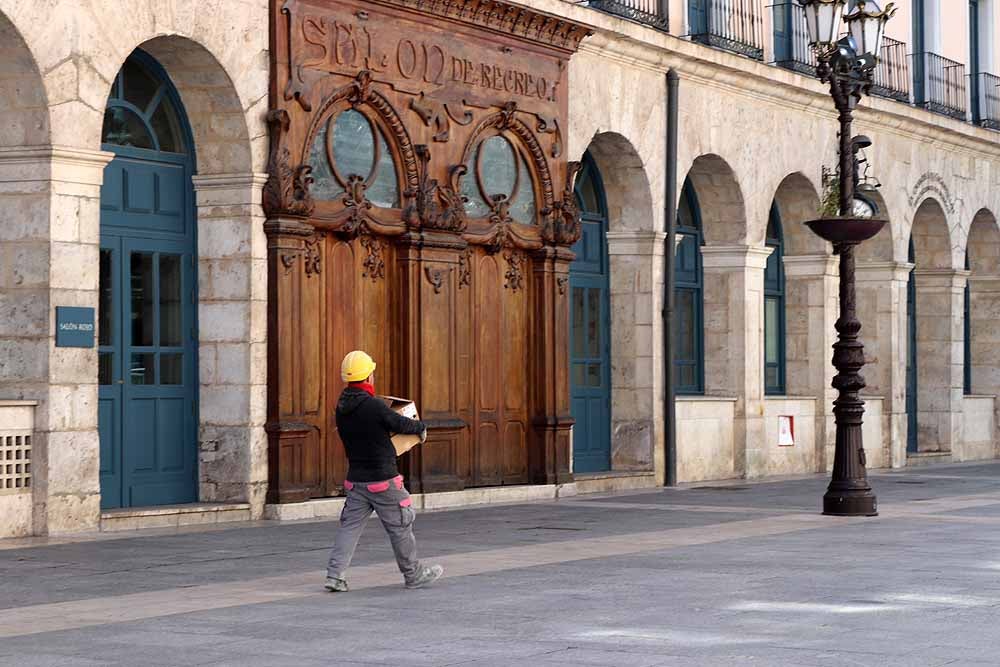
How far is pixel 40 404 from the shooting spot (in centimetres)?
1555

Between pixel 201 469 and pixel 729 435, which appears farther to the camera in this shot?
pixel 729 435

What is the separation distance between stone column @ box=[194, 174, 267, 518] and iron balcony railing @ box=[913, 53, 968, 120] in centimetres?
1692

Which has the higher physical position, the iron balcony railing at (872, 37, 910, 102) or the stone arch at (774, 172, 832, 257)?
the iron balcony railing at (872, 37, 910, 102)

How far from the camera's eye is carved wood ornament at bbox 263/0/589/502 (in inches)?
706

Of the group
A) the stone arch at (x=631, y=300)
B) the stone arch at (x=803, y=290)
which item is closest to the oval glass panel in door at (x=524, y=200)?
the stone arch at (x=631, y=300)

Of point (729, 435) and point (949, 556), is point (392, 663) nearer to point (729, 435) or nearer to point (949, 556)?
point (949, 556)

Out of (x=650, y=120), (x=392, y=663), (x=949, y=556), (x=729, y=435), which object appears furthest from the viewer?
(x=729, y=435)

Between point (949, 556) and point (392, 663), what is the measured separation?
6.43 meters

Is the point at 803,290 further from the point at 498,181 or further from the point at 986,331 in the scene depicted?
the point at 498,181

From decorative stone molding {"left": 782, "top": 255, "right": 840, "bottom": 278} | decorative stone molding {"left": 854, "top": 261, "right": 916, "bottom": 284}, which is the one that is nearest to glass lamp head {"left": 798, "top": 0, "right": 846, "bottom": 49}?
decorative stone molding {"left": 782, "top": 255, "right": 840, "bottom": 278}

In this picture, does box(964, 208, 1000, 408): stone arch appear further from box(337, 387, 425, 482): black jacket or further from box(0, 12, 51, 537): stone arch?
box(337, 387, 425, 482): black jacket

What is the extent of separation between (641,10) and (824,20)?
17.1ft

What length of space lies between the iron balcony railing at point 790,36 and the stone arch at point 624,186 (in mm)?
4463

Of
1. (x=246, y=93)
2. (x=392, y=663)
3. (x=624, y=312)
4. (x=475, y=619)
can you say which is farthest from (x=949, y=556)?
(x=624, y=312)
